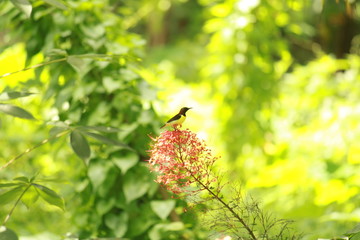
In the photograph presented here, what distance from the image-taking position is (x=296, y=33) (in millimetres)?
3490

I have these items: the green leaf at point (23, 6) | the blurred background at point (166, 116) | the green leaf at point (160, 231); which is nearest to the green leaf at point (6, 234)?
the blurred background at point (166, 116)

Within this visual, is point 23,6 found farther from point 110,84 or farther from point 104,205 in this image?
point 104,205

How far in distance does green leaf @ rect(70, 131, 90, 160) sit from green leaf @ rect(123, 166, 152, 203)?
396 mm

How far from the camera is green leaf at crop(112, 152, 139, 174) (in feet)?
4.22

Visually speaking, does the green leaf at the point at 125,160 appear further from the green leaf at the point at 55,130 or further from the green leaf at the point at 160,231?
the green leaf at the point at 55,130

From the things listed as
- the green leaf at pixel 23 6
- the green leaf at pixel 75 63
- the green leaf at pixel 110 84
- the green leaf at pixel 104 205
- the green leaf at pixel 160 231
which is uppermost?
the green leaf at pixel 110 84

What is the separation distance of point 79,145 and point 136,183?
424 mm

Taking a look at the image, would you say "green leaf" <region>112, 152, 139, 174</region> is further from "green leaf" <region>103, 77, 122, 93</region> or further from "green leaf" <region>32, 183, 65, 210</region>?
"green leaf" <region>32, 183, 65, 210</region>

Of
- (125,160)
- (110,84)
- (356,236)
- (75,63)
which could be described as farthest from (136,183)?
(356,236)

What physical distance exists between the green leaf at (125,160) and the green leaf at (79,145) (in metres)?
0.36

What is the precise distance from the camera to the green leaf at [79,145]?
35.5 inches

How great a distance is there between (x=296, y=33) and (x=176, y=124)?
2.92 m

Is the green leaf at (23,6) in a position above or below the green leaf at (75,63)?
above

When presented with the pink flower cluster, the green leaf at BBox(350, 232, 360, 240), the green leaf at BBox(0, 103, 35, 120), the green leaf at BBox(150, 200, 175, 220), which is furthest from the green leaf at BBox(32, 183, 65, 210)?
the green leaf at BBox(350, 232, 360, 240)
